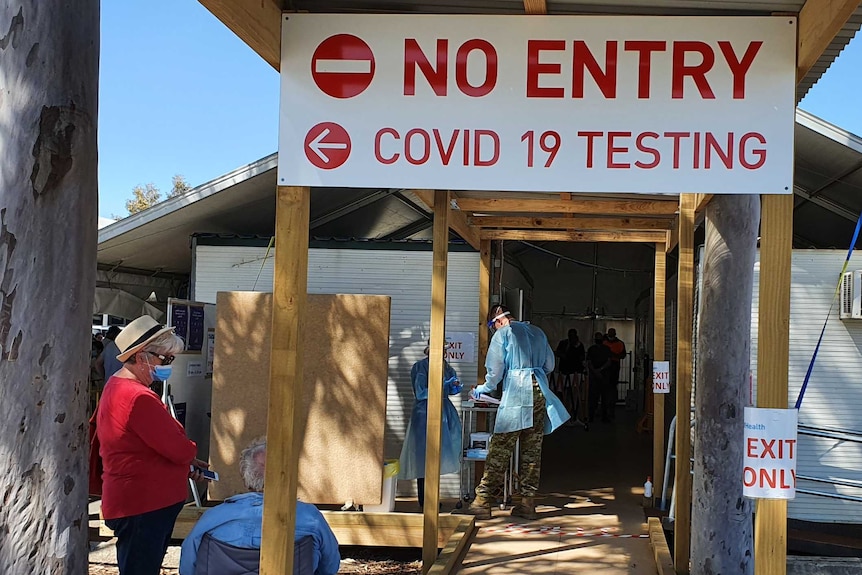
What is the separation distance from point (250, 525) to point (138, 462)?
0.88 metres

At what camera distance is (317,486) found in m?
6.93

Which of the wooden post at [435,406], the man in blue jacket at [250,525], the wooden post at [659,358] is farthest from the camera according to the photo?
the wooden post at [659,358]

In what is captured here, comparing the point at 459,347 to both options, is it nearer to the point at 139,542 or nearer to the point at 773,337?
the point at 139,542

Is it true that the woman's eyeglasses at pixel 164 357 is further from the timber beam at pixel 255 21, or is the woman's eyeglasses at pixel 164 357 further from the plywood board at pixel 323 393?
the plywood board at pixel 323 393

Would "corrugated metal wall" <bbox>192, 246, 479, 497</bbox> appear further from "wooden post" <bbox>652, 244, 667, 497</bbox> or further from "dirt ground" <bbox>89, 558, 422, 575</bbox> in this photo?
"dirt ground" <bbox>89, 558, 422, 575</bbox>

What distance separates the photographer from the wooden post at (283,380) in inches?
125

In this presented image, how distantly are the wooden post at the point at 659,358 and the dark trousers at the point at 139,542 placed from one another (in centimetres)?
538

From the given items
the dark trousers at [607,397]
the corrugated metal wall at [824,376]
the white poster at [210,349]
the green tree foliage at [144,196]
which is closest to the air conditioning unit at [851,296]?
the corrugated metal wall at [824,376]

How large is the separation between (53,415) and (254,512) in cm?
113

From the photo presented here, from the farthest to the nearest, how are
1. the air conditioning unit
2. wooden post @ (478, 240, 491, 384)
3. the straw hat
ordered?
wooden post @ (478, 240, 491, 384) < the air conditioning unit < the straw hat

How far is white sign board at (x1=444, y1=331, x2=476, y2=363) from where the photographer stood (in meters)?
8.62

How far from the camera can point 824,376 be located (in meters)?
8.22

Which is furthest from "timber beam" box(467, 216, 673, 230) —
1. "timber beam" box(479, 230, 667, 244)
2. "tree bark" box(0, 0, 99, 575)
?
"tree bark" box(0, 0, 99, 575)

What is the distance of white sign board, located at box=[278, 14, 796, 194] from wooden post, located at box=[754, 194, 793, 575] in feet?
0.38
